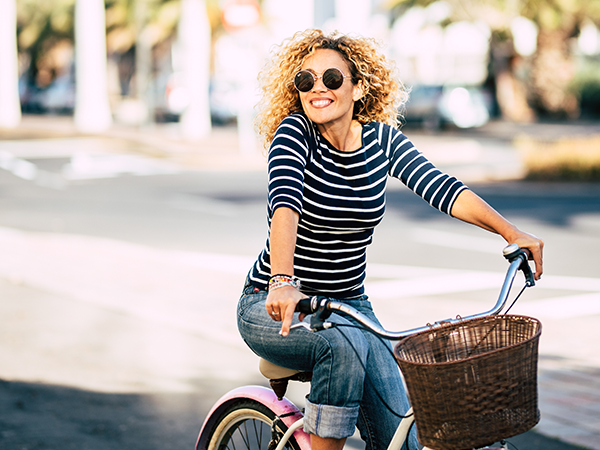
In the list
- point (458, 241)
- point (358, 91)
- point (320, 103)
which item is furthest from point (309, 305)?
point (458, 241)

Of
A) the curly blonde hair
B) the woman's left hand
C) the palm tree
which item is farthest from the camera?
the palm tree

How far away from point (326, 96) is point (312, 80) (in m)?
0.07

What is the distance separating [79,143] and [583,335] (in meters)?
25.0

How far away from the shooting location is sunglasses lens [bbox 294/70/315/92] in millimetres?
2744

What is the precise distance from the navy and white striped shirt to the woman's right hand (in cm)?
28

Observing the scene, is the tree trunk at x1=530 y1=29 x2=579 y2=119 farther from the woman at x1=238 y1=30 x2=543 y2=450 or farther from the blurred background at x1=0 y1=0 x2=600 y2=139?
the woman at x1=238 y1=30 x2=543 y2=450

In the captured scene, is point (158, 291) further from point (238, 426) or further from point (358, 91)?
point (358, 91)

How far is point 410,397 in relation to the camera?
7.41ft

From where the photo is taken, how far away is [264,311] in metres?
2.73

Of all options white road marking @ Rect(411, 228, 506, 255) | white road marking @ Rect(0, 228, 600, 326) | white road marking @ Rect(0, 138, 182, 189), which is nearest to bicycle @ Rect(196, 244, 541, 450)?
white road marking @ Rect(0, 228, 600, 326)

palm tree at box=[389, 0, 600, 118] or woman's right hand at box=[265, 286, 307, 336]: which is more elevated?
palm tree at box=[389, 0, 600, 118]

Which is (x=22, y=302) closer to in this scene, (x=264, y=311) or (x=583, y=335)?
(x=583, y=335)

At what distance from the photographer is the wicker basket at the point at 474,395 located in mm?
2156

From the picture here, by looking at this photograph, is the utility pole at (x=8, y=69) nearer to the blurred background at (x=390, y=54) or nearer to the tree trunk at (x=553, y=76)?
the blurred background at (x=390, y=54)
